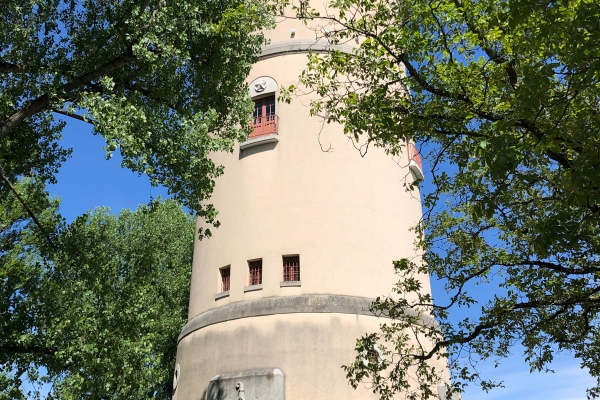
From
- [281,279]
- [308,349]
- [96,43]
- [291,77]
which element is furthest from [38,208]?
[291,77]

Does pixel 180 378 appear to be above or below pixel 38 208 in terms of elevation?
below

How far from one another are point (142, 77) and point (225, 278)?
23.4 feet

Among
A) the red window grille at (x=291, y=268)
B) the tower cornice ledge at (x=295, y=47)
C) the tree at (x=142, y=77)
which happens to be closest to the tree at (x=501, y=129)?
the tree at (x=142, y=77)

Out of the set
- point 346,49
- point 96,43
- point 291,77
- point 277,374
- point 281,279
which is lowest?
point 277,374

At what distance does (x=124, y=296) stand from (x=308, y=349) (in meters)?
4.60

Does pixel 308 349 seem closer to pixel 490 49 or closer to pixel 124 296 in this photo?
pixel 124 296

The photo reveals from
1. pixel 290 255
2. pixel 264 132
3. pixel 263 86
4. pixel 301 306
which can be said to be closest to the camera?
pixel 301 306

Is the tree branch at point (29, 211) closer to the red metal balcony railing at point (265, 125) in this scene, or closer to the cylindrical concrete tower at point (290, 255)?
the cylindrical concrete tower at point (290, 255)

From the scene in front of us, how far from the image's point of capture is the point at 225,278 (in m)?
15.1

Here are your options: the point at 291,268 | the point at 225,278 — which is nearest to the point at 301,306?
the point at 291,268

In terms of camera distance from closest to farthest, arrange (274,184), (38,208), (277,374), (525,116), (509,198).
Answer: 1. (525,116)
2. (509,198)
3. (38,208)
4. (277,374)
5. (274,184)

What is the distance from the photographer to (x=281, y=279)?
13.8 meters

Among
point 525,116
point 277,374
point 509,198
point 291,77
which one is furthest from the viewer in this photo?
point 291,77

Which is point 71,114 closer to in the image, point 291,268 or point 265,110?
point 291,268
